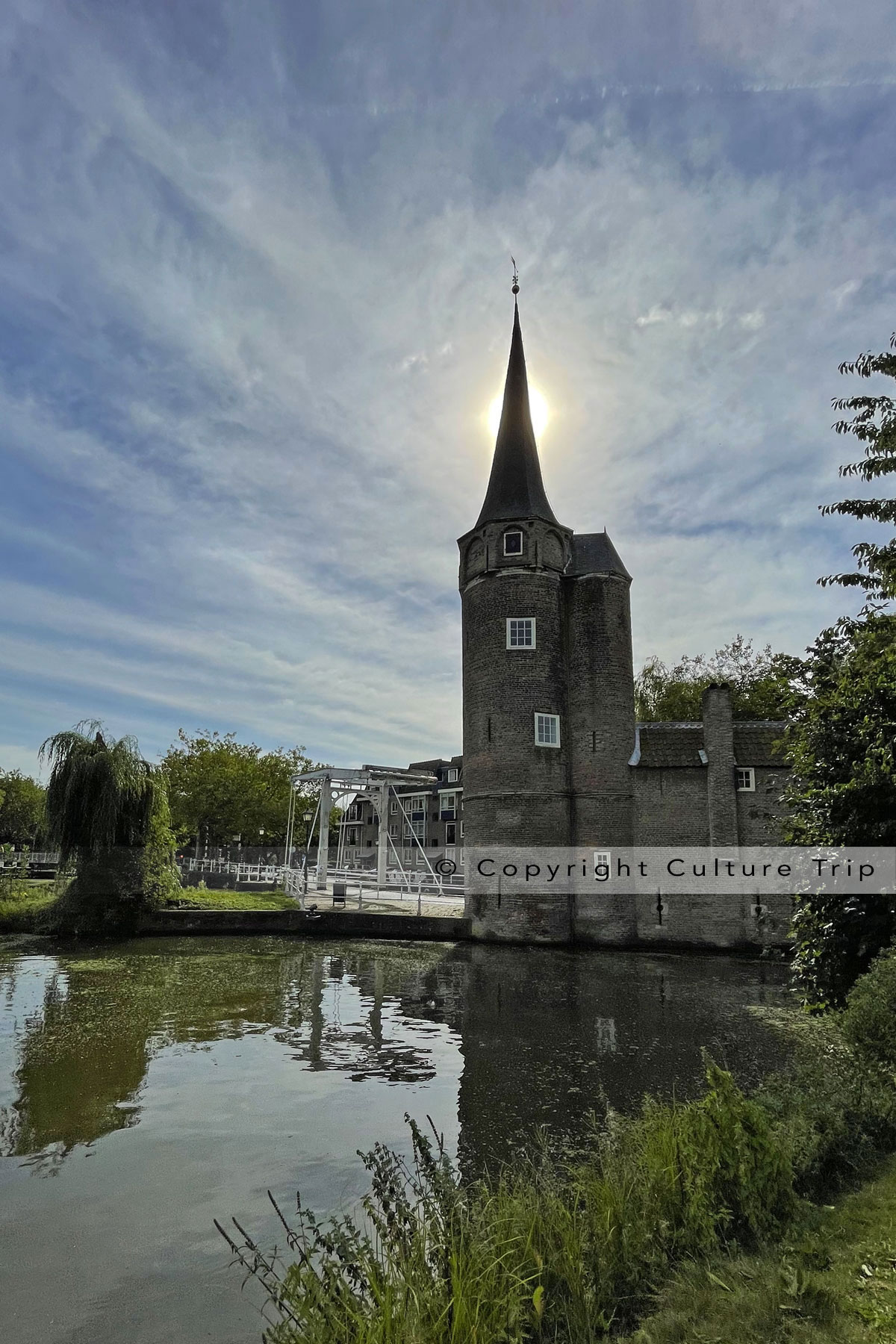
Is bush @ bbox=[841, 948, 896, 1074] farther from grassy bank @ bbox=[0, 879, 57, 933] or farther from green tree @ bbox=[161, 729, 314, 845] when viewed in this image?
green tree @ bbox=[161, 729, 314, 845]

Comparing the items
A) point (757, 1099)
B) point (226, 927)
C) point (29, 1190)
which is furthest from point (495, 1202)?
point (226, 927)

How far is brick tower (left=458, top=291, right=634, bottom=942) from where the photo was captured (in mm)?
26328

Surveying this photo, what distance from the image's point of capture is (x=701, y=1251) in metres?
4.59

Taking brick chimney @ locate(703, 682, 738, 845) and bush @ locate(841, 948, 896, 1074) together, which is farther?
brick chimney @ locate(703, 682, 738, 845)

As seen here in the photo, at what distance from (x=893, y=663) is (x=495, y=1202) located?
23.1 ft

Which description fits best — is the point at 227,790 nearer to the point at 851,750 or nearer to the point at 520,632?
the point at 520,632

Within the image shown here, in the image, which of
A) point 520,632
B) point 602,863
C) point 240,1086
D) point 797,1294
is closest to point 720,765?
point 602,863

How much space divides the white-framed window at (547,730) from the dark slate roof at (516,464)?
23.7 feet

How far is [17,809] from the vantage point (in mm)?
62344

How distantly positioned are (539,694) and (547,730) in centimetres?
126

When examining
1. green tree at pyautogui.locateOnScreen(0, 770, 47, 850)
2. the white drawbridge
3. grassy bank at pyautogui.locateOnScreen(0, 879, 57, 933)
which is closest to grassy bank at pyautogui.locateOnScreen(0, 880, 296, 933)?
grassy bank at pyautogui.locateOnScreen(0, 879, 57, 933)

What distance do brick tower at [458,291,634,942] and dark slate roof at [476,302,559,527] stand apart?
0.08 m

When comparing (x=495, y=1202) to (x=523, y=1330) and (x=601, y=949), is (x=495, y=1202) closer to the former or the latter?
(x=523, y=1330)

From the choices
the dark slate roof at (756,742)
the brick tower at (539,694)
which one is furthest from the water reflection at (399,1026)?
the dark slate roof at (756,742)
